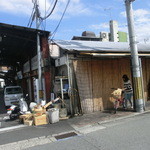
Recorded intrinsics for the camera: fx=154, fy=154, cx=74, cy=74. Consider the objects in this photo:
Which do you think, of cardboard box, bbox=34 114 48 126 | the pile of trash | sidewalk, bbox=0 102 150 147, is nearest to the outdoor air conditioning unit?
sidewalk, bbox=0 102 150 147

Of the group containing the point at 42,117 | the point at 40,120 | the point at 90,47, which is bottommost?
the point at 40,120

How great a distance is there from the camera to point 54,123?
711 cm

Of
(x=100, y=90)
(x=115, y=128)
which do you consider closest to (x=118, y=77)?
(x=100, y=90)

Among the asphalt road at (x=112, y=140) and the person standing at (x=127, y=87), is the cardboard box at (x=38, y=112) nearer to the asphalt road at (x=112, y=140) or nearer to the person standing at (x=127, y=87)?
the asphalt road at (x=112, y=140)

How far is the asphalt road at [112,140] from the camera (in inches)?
167

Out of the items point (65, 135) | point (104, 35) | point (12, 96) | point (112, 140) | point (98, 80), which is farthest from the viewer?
point (104, 35)

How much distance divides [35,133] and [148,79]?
846 cm

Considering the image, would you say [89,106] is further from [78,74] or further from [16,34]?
[16,34]

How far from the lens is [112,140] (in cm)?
466

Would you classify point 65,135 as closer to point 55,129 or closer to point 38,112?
point 55,129

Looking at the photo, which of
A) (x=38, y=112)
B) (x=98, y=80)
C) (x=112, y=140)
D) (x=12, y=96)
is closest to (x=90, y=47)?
(x=98, y=80)

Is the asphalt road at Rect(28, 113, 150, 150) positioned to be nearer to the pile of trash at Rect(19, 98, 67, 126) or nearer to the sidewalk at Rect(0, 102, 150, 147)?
the sidewalk at Rect(0, 102, 150, 147)

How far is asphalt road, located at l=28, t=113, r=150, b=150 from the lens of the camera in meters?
4.24

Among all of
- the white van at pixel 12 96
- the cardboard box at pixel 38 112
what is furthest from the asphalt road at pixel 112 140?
the white van at pixel 12 96
